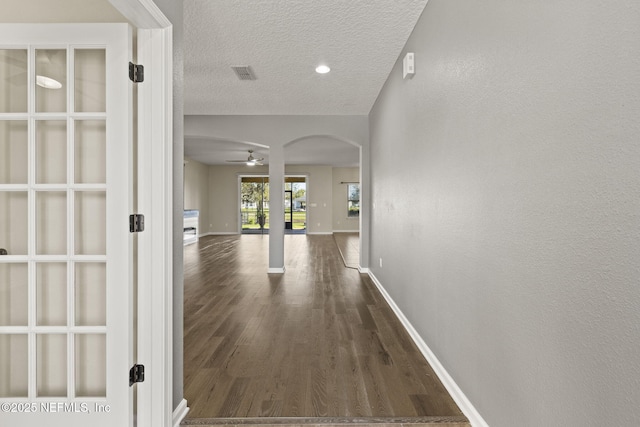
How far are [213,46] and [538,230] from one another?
3.13 meters

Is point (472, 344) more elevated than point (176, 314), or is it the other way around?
point (176, 314)

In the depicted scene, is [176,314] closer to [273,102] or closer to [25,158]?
[25,158]

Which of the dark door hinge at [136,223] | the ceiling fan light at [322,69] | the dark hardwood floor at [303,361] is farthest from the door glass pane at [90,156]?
the ceiling fan light at [322,69]

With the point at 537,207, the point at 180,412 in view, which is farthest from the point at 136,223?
the point at 537,207

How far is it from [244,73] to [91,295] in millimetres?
2945

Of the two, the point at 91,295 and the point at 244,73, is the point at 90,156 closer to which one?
the point at 91,295

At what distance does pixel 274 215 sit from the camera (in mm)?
5562

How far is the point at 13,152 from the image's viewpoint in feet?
5.41

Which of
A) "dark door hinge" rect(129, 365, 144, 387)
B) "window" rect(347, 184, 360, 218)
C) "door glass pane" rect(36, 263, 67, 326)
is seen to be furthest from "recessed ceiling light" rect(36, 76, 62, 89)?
"window" rect(347, 184, 360, 218)

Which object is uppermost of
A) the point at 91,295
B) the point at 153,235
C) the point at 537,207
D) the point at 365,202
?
the point at 365,202

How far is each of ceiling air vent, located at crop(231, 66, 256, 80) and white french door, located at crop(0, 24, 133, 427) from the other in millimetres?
2191

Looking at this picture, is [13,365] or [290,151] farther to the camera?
[290,151]

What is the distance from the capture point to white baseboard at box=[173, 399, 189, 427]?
174 centimetres

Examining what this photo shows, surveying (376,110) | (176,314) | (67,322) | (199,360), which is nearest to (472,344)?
(176,314)
